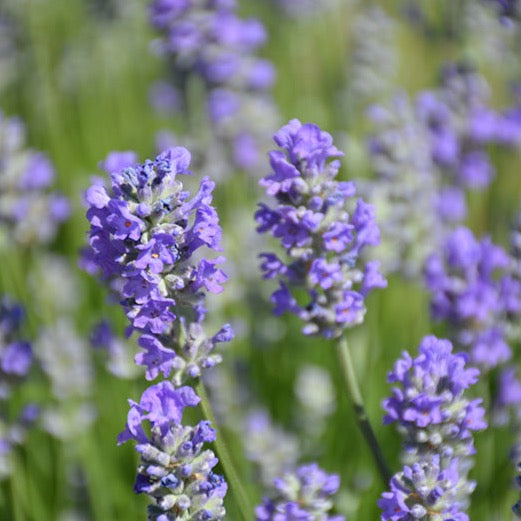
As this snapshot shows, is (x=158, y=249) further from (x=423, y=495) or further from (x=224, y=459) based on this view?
(x=423, y=495)

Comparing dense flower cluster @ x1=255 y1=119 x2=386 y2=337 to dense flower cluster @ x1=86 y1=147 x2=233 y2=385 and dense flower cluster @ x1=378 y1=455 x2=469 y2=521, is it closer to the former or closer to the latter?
dense flower cluster @ x1=86 y1=147 x2=233 y2=385

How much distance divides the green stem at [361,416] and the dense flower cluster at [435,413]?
0.12m

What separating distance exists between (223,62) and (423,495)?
2.70 meters

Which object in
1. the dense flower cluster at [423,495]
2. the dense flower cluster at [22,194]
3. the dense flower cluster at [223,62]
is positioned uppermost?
the dense flower cluster at [223,62]

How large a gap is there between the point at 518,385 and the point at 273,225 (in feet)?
4.56

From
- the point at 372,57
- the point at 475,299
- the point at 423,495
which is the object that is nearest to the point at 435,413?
the point at 423,495

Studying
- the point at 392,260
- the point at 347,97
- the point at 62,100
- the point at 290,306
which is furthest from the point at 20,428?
the point at 62,100

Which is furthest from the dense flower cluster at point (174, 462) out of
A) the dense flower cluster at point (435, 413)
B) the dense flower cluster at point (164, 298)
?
the dense flower cluster at point (435, 413)

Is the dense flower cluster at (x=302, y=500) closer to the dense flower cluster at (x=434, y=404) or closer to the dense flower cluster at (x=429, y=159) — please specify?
the dense flower cluster at (x=434, y=404)

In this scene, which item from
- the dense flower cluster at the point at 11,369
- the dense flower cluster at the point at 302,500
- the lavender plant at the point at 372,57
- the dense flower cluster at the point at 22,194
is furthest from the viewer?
the lavender plant at the point at 372,57

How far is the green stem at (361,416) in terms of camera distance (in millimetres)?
2125

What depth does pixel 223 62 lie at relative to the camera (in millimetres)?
4000

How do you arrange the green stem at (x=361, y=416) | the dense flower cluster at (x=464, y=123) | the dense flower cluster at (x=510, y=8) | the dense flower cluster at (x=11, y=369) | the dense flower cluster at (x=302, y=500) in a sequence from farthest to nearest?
the dense flower cluster at (x=464, y=123) → the dense flower cluster at (x=510, y=8) → the dense flower cluster at (x=11, y=369) → the green stem at (x=361, y=416) → the dense flower cluster at (x=302, y=500)

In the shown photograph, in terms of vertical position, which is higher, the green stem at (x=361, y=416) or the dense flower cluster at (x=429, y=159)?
the dense flower cluster at (x=429, y=159)
